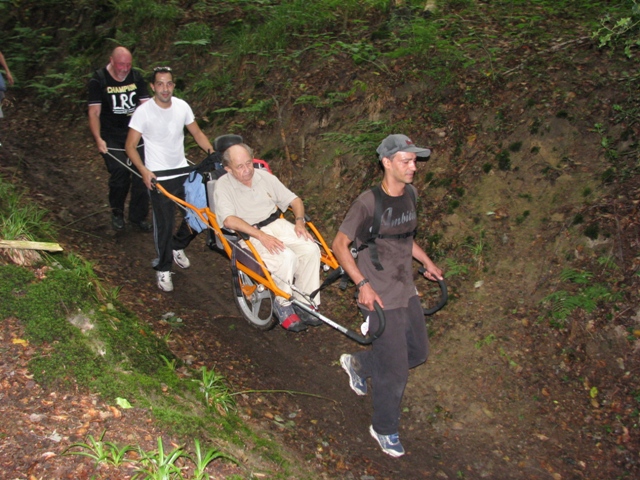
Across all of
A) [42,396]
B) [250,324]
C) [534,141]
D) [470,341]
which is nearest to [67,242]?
[250,324]

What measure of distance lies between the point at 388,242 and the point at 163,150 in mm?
3455

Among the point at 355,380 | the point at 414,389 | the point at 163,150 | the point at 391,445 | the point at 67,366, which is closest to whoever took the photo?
the point at 67,366

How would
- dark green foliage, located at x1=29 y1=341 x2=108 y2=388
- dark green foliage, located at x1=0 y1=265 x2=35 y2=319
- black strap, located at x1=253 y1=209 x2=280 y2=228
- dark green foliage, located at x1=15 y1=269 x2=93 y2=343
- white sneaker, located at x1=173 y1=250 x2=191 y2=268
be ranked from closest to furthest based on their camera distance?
dark green foliage, located at x1=29 y1=341 x2=108 y2=388 → dark green foliage, located at x1=15 y1=269 x2=93 y2=343 → dark green foliage, located at x1=0 y1=265 x2=35 y2=319 → black strap, located at x1=253 y1=209 x2=280 y2=228 → white sneaker, located at x1=173 y1=250 x2=191 y2=268

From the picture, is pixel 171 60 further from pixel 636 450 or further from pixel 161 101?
pixel 636 450

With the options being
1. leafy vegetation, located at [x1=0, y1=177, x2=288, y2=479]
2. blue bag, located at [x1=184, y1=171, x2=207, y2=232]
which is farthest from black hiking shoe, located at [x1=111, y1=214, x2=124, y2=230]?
leafy vegetation, located at [x1=0, y1=177, x2=288, y2=479]

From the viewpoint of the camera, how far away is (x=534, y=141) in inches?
282

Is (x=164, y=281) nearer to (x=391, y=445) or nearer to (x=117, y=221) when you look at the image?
(x=117, y=221)

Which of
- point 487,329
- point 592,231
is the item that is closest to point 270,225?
point 487,329

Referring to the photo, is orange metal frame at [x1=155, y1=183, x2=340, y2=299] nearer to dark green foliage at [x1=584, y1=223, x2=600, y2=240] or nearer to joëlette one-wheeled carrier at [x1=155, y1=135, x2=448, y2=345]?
joëlette one-wheeled carrier at [x1=155, y1=135, x2=448, y2=345]

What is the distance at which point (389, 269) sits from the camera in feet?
16.3

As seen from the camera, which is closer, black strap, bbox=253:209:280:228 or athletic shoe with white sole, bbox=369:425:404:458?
athletic shoe with white sole, bbox=369:425:404:458

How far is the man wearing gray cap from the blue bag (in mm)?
2530

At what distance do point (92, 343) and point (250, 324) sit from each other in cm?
243

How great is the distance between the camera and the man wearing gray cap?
480 cm
